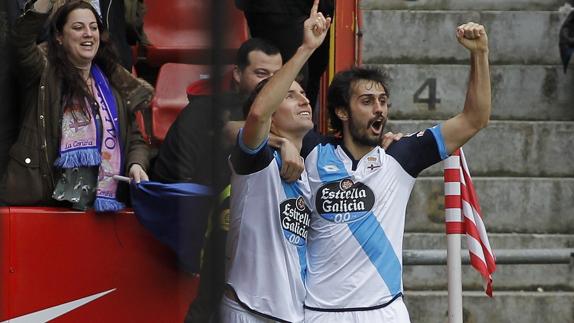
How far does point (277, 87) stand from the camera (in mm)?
4074

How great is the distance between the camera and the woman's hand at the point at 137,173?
14.5 feet

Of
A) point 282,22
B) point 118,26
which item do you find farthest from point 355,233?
point 118,26

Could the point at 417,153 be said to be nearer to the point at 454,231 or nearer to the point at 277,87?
the point at 454,231

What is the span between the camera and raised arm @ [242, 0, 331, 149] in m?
4.03

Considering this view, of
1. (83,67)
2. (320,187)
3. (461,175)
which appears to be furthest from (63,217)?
(461,175)

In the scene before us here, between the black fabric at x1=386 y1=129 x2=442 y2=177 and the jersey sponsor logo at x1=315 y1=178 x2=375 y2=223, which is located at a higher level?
the black fabric at x1=386 y1=129 x2=442 y2=177

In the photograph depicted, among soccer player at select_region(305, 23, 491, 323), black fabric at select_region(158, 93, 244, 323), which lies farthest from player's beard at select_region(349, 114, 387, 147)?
black fabric at select_region(158, 93, 244, 323)

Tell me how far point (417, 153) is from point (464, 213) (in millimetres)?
467

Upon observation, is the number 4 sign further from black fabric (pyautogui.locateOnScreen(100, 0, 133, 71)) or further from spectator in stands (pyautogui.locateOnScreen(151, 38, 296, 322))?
spectator in stands (pyautogui.locateOnScreen(151, 38, 296, 322))

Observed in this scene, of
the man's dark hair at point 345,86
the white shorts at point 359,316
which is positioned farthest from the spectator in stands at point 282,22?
the white shorts at point 359,316

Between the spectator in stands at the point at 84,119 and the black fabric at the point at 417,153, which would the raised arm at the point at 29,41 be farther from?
the black fabric at the point at 417,153

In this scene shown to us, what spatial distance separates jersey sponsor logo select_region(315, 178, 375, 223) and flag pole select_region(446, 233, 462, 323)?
55 cm

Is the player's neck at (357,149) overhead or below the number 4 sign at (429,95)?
below

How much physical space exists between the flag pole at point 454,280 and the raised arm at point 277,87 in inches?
43.8
